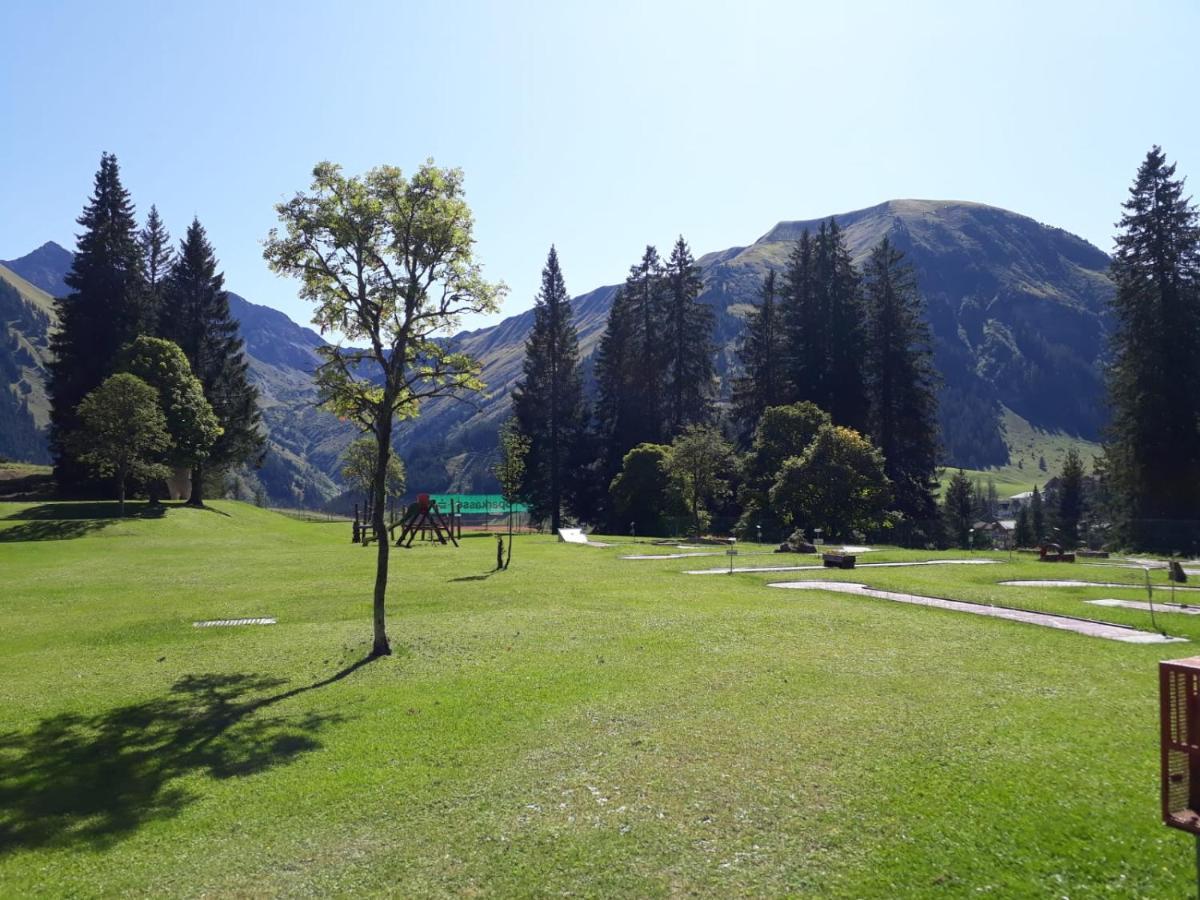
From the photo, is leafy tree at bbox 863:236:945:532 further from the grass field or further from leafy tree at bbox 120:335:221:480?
leafy tree at bbox 120:335:221:480

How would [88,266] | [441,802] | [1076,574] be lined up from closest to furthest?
[441,802]
[1076,574]
[88,266]

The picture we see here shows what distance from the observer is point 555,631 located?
48.9ft

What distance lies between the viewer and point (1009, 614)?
51.5 feet

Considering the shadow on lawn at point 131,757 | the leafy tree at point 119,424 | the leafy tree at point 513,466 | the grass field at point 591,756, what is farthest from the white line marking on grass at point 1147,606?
the leafy tree at point 513,466

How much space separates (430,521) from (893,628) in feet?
110

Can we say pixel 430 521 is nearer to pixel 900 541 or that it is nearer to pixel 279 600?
pixel 279 600

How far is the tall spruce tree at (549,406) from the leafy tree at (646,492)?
12738 millimetres

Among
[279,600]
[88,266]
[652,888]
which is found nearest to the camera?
[652,888]

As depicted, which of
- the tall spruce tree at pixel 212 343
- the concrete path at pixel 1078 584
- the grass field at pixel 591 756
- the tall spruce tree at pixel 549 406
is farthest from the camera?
the tall spruce tree at pixel 549 406

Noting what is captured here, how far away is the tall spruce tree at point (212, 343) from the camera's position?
62.2 meters

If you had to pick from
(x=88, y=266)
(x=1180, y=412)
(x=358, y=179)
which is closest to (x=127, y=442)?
(x=88, y=266)

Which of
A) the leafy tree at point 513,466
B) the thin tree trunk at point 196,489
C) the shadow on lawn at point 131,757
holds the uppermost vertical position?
the leafy tree at point 513,466

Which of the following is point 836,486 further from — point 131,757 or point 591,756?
point 131,757

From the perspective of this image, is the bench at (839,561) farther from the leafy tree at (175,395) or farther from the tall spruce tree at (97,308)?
the tall spruce tree at (97,308)
